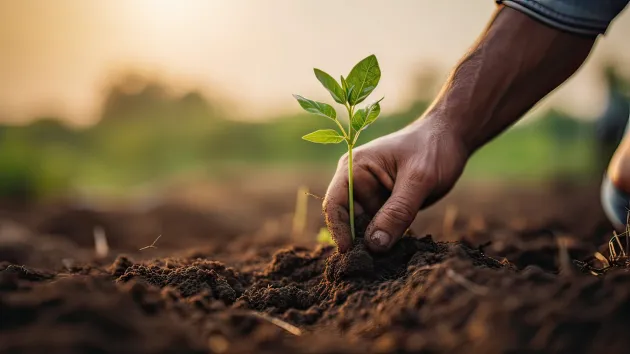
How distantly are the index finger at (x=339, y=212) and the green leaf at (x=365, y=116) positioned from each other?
0.27 m

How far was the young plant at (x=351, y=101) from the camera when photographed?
1.85m

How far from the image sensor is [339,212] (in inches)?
80.4

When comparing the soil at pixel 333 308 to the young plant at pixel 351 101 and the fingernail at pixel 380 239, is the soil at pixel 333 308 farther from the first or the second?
the young plant at pixel 351 101

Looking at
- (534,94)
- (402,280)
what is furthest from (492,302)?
(534,94)

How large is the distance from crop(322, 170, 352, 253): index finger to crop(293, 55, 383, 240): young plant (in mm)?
147

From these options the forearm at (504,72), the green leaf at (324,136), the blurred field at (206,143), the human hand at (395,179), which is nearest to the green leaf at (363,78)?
the green leaf at (324,136)

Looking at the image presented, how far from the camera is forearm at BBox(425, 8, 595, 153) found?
2096mm

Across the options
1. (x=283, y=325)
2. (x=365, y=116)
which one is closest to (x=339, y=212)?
(x=365, y=116)

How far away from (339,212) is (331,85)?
52cm

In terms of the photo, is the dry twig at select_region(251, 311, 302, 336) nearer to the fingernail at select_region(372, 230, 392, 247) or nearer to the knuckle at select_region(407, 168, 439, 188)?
the fingernail at select_region(372, 230, 392, 247)

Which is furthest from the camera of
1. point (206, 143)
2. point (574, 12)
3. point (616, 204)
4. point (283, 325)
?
point (206, 143)

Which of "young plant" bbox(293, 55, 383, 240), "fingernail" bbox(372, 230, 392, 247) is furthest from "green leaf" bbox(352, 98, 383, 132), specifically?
"fingernail" bbox(372, 230, 392, 247)

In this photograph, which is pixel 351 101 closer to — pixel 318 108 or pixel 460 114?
pixel 318 108

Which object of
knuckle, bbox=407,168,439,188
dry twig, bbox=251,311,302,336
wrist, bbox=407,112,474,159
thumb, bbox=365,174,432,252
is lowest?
dry twig, bbox=251,311,302,336
